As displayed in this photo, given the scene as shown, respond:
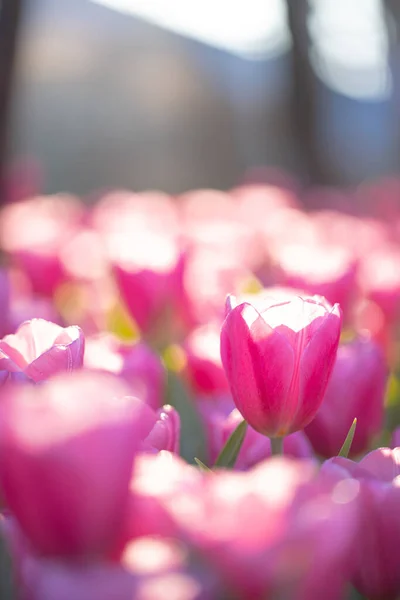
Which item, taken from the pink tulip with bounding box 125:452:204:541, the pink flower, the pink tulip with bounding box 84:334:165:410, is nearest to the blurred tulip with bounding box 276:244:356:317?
the pink tulip with bounding box 84:334:165:410

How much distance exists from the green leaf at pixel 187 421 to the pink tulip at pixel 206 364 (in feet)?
0.15

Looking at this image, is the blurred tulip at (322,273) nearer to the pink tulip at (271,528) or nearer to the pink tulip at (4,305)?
the pink tulip at (4,305)

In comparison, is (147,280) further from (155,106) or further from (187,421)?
(155,106)

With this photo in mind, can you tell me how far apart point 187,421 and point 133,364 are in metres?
0.20

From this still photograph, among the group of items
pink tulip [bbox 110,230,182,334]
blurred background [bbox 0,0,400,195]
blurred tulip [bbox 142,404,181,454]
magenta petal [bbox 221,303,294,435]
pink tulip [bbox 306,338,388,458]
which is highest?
magenta petal [bbox 221,303,294,435]

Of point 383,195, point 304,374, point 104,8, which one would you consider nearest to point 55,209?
point 383,195

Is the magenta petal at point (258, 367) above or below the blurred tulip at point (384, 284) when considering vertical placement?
above

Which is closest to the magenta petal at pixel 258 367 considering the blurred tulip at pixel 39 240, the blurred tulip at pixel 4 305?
the blurred tulip at pixel 4 305

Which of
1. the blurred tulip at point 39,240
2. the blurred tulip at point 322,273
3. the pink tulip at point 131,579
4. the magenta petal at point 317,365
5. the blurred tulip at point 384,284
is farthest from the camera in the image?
the blurred tulip at point 39,240

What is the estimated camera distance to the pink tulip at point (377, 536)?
17.1 inches

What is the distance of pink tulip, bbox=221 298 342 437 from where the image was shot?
54 centimetres

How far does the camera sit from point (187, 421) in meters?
0.84

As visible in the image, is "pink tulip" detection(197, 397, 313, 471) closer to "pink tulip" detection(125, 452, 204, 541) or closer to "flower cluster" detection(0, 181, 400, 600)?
"flower cluster" detection(0, 181, 400, 600)

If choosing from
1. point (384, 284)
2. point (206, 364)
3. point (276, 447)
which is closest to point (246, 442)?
point (276, 447)
